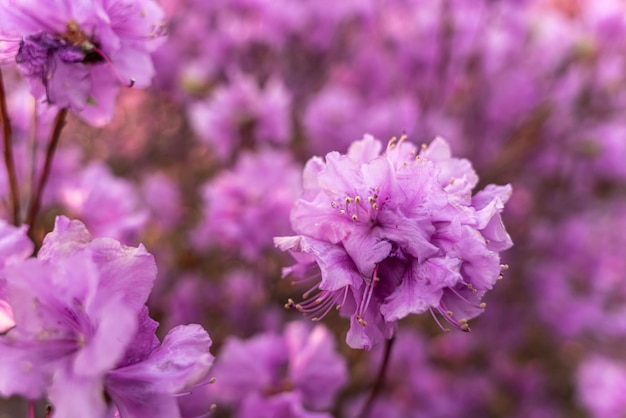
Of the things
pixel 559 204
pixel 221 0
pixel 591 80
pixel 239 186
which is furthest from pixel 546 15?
pixel 239 186

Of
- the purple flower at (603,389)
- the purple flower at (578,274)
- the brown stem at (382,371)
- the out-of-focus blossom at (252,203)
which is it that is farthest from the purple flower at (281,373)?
the purple flower at (578,274)

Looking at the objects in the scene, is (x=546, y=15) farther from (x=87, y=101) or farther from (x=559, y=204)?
(x=87, y=101)

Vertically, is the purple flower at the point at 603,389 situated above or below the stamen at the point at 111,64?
below

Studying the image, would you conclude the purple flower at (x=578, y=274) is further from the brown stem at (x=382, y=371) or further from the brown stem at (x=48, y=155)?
the brown stem at (x=48, y=155)

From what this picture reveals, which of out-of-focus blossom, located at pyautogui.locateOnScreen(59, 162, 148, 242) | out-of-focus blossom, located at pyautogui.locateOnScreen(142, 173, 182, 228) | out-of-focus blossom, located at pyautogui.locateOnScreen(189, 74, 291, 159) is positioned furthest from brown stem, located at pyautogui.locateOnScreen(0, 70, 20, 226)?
out-of-focus blossom, located at pyautogui.locateOnScreen(142, 173, 182, 228)

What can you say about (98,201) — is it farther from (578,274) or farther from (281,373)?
(578,274)
